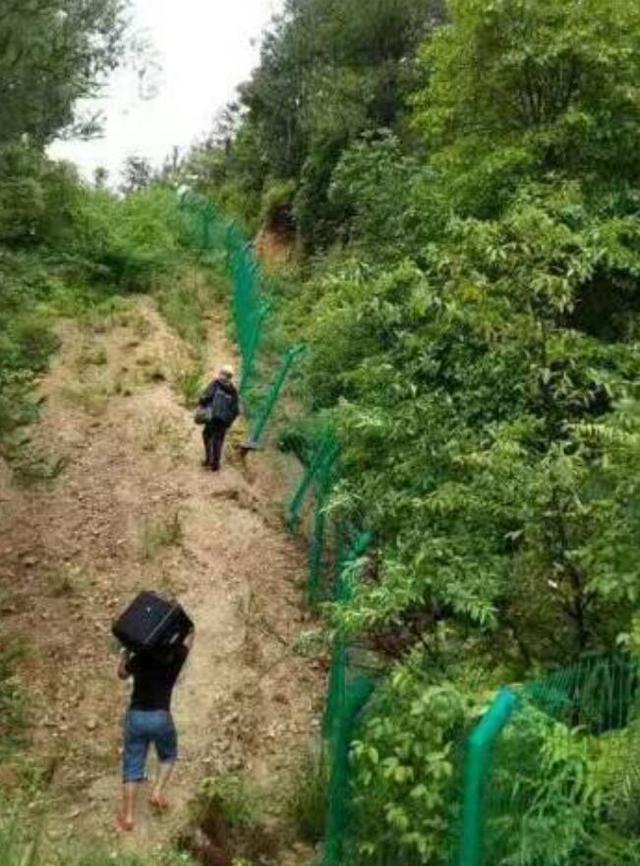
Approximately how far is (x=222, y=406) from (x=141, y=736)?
21.2ft

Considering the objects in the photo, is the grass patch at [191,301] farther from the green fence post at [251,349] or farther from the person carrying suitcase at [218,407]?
the person carrying suitcase at [218,407]

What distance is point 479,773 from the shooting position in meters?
4.33

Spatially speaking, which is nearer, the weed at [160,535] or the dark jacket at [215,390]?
the weed at [160,535]

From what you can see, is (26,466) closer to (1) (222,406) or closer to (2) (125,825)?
(1) (222,406)

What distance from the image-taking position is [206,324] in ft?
68.9

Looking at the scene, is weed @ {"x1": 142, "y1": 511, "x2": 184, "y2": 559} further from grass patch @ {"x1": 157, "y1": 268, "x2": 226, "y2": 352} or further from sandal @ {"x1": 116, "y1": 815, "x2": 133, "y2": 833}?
grass patch @ {"x1": 157, "y1": 268, "x2": 226, "y2": 352}

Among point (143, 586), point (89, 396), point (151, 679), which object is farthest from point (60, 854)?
point (89, 396)

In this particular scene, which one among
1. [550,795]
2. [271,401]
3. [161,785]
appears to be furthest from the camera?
[271,401]

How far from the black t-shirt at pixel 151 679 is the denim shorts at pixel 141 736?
0.05m

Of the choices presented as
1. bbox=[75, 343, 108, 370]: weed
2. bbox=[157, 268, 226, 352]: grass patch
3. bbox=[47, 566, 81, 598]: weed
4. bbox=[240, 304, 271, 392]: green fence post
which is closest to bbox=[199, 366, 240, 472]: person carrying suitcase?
bbox=[47, 566, 81, 598]: weed

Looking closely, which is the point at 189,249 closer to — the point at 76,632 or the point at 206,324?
the point at 206,324

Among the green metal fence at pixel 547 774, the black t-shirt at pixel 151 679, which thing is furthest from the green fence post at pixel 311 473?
the green metal fence at pixel 547 774

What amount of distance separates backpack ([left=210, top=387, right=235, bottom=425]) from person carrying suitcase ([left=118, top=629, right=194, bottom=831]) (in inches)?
241

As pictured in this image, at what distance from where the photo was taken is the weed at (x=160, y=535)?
11.6m
